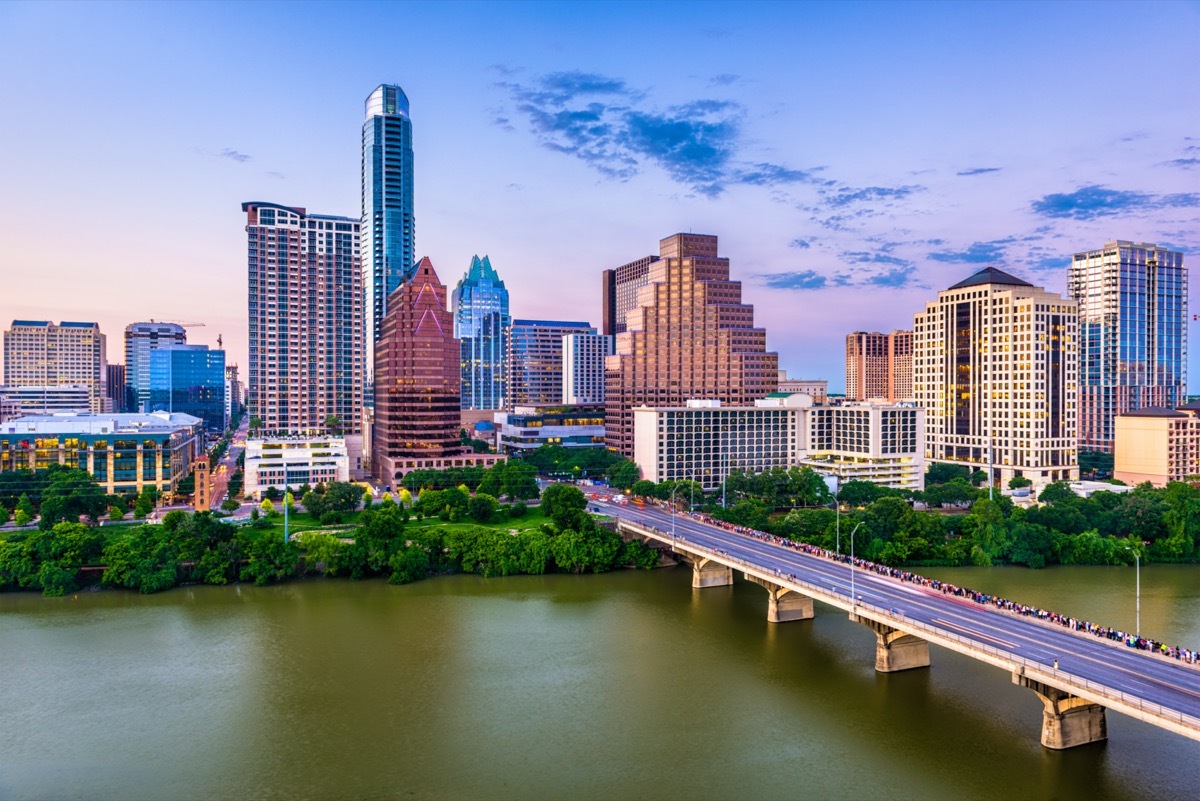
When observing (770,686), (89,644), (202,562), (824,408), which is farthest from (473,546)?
(824,408)

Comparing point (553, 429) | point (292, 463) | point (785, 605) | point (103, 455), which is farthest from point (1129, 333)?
point (103, 455)

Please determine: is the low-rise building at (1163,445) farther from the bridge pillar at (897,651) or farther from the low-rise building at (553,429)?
the bridge pillar at (897,651)

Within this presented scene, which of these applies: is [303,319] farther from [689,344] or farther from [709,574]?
[709,574]

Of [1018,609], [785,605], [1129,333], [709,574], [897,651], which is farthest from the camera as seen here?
[1129,333]

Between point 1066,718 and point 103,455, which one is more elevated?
point 103,455

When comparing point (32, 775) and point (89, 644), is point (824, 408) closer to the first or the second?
point (89, 644)

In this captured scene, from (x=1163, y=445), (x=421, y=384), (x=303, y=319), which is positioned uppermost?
(x=303, y=319)
